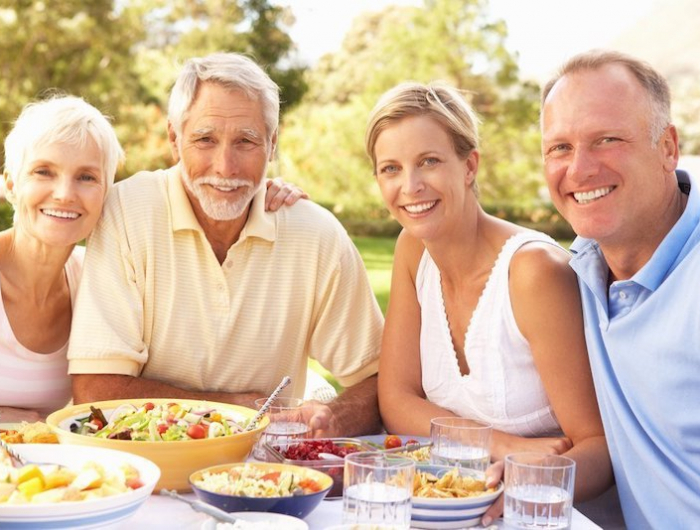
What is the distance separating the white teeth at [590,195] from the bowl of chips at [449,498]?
84 cm

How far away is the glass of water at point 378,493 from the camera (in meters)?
1.79

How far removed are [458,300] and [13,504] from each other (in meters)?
1.63

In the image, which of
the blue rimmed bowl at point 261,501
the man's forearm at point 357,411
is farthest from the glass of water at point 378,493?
the man's forearm at point 357,411

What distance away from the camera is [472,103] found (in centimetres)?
1769

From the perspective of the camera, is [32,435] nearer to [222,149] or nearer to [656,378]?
[222,149]

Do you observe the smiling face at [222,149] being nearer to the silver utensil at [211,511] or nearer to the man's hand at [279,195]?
the man's hand at [279,195]

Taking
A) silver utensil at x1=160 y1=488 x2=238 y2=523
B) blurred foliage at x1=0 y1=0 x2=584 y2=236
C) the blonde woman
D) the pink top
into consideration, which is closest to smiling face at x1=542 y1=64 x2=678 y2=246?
the blonde woman

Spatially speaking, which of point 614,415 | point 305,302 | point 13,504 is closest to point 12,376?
point 305,302

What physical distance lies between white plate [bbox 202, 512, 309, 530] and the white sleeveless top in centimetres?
108

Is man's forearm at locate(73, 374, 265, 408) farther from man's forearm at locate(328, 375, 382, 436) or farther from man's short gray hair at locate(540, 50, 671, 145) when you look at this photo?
man's short gray hair at locate(540, 50, 671, 145)

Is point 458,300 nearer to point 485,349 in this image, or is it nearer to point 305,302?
Answer: point 485,349

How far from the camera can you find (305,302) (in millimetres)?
3275

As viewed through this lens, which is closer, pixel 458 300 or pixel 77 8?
pixel 458 300

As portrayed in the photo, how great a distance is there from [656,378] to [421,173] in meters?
0.96
